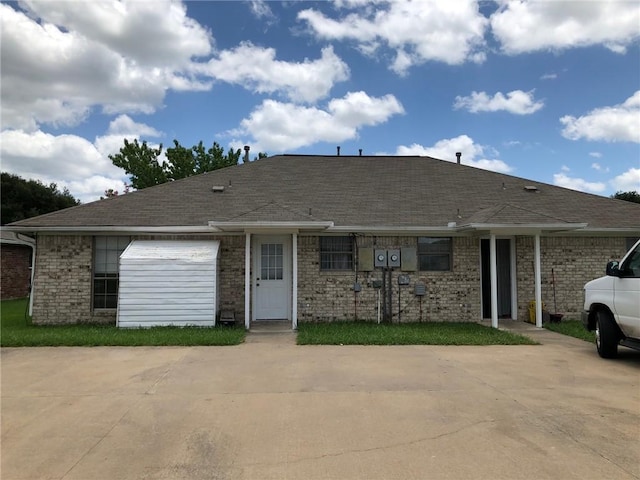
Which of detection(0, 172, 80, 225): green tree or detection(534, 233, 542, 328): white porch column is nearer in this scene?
detection(534, 233, 542, 328): white porch column

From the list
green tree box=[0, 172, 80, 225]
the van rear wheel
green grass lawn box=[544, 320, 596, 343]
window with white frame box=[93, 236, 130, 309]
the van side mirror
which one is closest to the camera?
the van side mirror

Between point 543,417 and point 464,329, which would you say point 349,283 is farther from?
point 543,417

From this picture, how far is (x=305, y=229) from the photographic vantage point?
1102cm

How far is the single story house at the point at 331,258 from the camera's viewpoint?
35.6ft

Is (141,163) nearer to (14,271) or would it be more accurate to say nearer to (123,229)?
(14,271)

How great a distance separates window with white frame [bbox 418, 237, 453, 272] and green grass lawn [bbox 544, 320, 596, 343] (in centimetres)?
285

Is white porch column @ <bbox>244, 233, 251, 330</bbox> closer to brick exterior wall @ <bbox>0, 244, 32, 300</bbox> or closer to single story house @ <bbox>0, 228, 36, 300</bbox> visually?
single story house @ <bbox>0, 228, 36, 300</bbox>

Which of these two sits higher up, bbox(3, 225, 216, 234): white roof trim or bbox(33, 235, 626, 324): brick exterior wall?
bbox(3, 225, 216, 234): white roof trim

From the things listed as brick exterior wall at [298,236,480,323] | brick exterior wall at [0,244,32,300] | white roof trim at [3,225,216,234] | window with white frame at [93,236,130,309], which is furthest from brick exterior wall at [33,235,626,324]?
brick exterior wall at [0,244,32,300]

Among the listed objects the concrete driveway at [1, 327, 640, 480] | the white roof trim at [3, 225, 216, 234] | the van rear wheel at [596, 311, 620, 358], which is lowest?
the concrete driveway at [1, 327, 640, 480]

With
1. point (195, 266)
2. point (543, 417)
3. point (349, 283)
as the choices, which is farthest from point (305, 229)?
point (543, 417)

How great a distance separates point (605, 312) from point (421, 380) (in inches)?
153

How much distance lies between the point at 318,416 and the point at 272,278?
7.11 m

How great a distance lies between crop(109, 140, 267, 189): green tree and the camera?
88.6 feet
